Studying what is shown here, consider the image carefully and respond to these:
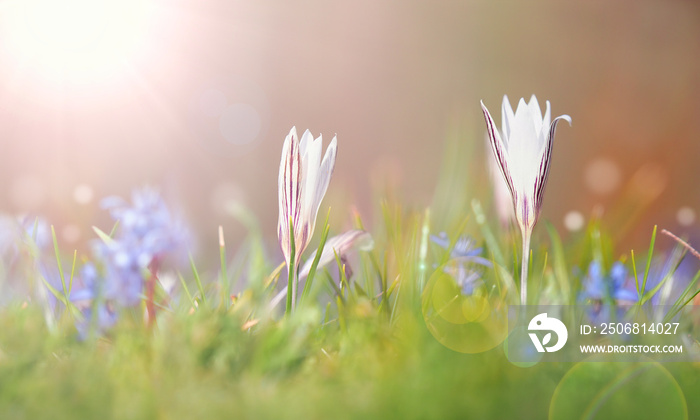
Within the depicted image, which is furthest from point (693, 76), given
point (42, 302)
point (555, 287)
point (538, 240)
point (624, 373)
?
point (42, 302)

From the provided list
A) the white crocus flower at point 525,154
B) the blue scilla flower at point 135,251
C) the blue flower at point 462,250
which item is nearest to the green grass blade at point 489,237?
the blue flower at point 462,250

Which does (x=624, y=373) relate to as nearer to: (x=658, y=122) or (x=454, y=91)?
(x=454, y=91)

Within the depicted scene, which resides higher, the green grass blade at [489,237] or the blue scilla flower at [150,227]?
the blue scilla flower at [150,227]

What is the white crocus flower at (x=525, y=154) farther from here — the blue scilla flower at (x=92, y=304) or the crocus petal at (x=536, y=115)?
the blue scilla flower at (x=92, y=304)

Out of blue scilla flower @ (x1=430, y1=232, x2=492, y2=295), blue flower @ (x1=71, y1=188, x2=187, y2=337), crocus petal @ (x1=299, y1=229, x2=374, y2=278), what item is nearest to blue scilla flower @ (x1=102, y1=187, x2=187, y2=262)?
blue flower @ (x1=71, y1=188, x2=187, y2=337)

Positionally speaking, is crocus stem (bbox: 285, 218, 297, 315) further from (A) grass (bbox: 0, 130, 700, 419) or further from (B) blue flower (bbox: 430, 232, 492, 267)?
(B) blue flower (bbox: 430, 232, 492, 267)

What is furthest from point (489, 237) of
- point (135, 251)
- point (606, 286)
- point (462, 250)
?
point (135, 251)
